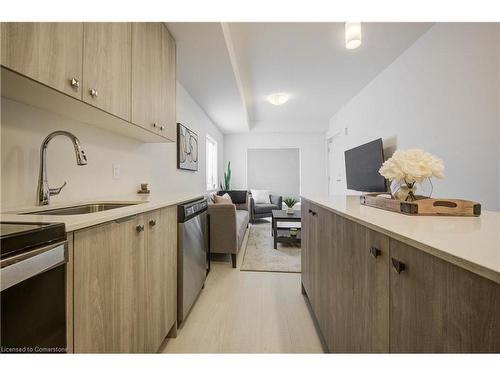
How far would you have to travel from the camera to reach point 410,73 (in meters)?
2.58

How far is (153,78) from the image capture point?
1647mm

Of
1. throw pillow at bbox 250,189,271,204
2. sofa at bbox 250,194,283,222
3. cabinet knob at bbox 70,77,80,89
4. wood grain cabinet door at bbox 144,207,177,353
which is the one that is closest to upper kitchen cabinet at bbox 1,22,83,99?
cabinet knob at bbox 70,77,80,89

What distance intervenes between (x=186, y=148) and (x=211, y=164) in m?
2.14

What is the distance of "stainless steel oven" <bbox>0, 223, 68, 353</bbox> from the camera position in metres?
0.49

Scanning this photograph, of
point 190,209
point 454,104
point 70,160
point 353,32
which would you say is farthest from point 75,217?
point 454,104

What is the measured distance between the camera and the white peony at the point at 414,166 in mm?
1006

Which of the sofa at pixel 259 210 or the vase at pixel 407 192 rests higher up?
the vase at pixel 407 192

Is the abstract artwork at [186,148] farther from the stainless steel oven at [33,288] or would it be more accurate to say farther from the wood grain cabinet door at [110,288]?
the stainless steel oven at [33,288]

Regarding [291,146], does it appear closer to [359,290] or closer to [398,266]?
[359,290]

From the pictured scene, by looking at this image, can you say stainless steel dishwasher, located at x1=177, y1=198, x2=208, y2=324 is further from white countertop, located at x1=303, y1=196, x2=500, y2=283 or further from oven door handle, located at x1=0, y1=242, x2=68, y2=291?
white countertop, located at x1=303, y1=196, x2=500, y2=283

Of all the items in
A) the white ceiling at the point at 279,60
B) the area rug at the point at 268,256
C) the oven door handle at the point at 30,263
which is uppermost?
the white ceiling at the point at 279,60

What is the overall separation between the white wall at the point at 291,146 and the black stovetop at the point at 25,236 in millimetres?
5947

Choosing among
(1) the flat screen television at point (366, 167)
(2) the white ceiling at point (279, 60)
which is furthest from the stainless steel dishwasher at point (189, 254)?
(1) the flat screen television at point (366, 167)
